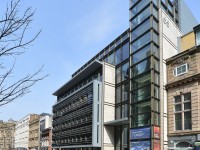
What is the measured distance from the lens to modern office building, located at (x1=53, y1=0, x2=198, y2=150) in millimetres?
38125

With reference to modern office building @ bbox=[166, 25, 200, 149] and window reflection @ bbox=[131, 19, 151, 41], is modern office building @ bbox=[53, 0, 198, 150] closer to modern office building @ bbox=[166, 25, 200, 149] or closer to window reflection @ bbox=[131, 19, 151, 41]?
window reflection @ bbox=[131, 19, 151, 41]

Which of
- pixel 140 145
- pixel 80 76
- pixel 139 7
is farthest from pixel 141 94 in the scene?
pixel 80 76

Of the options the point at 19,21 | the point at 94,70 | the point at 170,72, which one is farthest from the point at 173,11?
the point at 19,21

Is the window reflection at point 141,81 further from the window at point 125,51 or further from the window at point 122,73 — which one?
the window at point 125,51

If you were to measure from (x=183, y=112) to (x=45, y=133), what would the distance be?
60.5 m

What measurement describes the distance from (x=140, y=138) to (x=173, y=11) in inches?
719

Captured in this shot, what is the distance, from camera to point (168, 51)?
41.2 metres

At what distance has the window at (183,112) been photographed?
35.1 metres

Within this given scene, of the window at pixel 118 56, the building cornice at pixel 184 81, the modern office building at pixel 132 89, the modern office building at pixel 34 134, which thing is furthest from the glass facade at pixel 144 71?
the modern office building at pixel 34 134

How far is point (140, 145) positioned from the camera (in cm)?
3809

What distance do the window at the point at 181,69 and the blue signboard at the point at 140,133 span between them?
7232 millimetres

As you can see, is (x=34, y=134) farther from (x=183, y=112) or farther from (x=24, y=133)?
(x=183, y=112)

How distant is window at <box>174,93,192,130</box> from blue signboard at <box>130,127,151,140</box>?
10.4ft

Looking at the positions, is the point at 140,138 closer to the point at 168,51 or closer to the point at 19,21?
the point at 168,51
